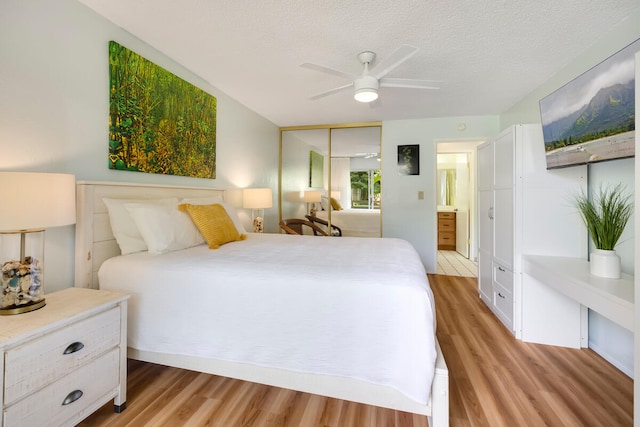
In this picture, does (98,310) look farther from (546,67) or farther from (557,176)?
(546,67)

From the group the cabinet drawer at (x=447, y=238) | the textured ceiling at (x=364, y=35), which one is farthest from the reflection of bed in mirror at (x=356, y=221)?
the cabinet drawer at (x=447, y=238)

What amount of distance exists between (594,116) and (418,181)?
8.83 ft

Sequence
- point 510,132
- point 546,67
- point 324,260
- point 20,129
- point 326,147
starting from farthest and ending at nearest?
point 326,147, point 546,67, point 510,132, point 324,260, point 20,129

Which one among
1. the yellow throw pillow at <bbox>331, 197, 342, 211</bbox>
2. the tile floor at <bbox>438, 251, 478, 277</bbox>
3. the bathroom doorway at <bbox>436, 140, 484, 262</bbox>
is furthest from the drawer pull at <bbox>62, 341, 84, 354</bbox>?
the bathroom doorway at <bbox>436, 140, 484, 262</bbox>

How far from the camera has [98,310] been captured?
1.33 meters

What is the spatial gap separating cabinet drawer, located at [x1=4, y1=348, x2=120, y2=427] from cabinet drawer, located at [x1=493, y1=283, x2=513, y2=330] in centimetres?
288

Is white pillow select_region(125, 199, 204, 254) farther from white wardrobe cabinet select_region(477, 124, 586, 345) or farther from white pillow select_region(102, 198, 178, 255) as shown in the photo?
white wardrobe cabinet select_region(477, 124, 586, 345)

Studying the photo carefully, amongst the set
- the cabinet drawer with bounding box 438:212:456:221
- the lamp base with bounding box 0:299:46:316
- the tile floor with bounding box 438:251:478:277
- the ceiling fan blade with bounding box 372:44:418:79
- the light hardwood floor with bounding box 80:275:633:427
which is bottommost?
the light hardwood floor with bounding box 80:275:633:427

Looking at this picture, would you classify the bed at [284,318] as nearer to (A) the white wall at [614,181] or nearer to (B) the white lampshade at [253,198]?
(A) the white wall at [614,181]

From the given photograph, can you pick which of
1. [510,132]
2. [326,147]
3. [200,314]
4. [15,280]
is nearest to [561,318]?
[510,132]

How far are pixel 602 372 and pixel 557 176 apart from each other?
4.67 feet

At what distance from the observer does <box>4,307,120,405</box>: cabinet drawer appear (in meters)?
1.03

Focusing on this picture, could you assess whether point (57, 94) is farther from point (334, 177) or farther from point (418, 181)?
point (418, 181)

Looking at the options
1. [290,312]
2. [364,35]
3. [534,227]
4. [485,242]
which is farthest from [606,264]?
[364,35]
